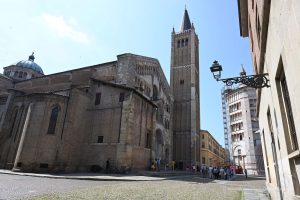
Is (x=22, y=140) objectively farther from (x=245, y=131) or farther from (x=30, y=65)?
(x=245, y=131)

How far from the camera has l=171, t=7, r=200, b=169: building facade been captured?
4025cm

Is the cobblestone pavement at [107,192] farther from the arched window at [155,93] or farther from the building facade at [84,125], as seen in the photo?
the arched window at [155,93]

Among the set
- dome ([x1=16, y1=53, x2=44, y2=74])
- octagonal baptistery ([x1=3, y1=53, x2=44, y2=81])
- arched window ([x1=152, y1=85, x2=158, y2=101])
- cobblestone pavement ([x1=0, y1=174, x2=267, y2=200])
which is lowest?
cobblestone pavement ([x1=0, y1=174, x2=267, y2=200])

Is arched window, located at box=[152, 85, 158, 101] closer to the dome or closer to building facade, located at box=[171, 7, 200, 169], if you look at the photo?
building facade, located at box=[171, 7, 200, 169]

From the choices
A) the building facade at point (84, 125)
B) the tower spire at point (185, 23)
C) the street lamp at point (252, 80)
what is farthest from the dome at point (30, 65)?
the street lamp at point (252, 80)

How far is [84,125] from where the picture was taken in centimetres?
2352

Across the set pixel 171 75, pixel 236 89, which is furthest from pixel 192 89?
pixel 236 89

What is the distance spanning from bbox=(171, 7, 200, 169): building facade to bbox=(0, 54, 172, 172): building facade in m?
15.7

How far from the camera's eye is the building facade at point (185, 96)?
4025cm

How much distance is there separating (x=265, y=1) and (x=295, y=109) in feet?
6.92

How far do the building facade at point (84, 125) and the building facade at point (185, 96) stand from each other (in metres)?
15.7

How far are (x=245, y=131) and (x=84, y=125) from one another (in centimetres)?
3530

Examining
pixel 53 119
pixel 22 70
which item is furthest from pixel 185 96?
pixel 22 70

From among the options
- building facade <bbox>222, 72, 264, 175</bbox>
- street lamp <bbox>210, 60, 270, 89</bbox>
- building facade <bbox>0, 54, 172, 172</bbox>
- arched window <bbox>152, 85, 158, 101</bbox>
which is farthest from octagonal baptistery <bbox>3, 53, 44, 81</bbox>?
street lamp <bbox>210, 60, 270, 89</bbox>
